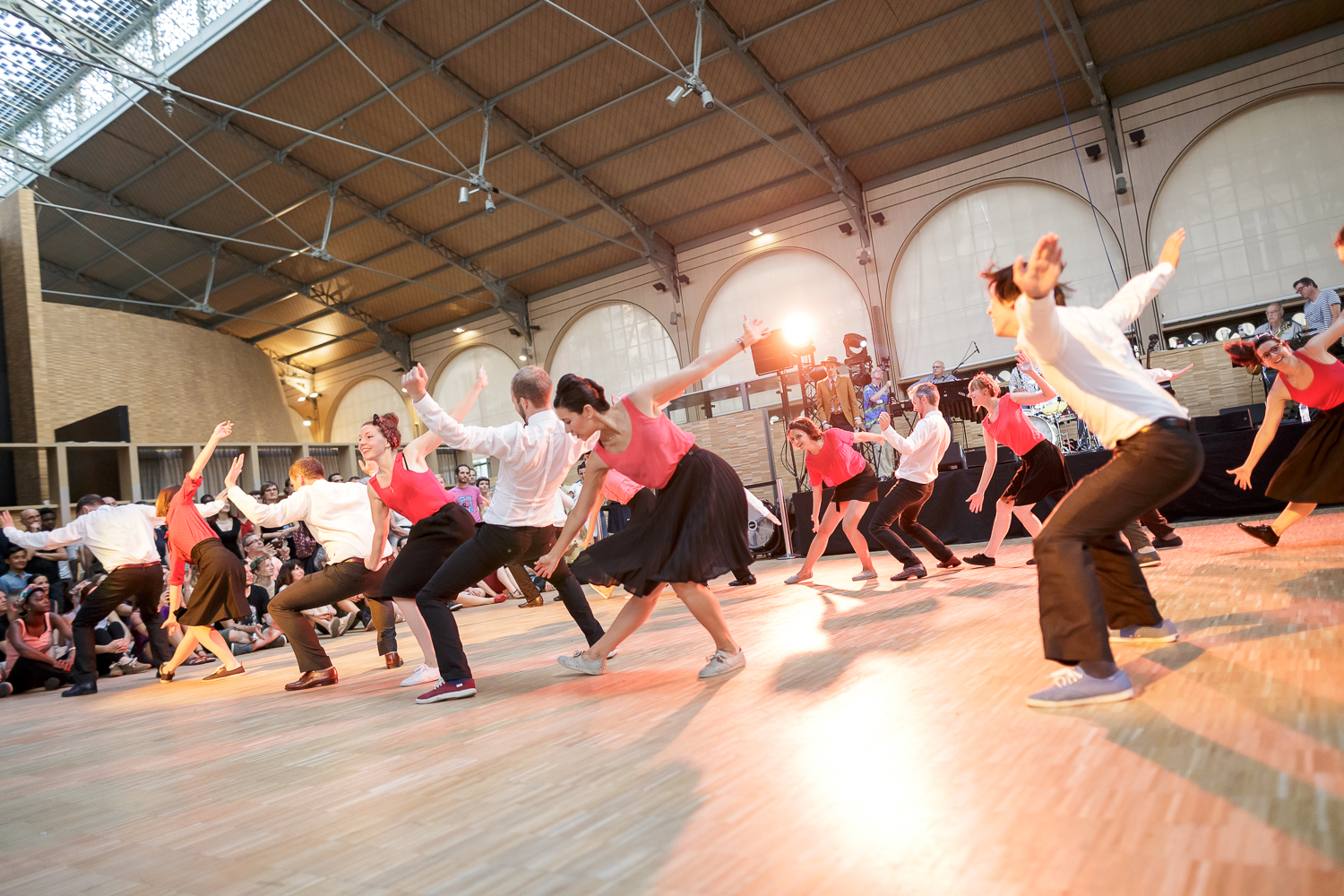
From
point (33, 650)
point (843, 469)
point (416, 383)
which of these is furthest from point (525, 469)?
point (33, 650)

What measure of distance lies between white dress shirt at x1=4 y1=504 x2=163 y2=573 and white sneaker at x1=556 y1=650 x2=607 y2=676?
4.00 meters

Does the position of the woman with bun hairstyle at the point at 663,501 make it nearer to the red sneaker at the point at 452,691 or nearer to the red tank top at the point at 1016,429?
the red sneaker at the point at 452,691

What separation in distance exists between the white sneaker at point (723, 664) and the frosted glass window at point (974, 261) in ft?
40.8

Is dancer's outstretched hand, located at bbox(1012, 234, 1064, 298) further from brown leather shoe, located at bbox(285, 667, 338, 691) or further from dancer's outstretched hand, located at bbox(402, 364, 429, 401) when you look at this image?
brown leather shoe, located at bbox(285, 667, 338, 691)

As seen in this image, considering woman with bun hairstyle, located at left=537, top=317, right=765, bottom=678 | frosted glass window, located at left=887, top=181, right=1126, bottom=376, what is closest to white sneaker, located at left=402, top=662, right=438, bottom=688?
woman with bun hairstyle, located at left=537, top=317, right=765, bottom=678

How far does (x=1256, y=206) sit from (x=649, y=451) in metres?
14.1

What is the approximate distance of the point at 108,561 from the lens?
6023 millimetres

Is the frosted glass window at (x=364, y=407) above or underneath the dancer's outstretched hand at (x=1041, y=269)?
above

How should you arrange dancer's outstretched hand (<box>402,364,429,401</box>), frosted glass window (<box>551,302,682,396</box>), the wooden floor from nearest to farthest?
1. the wooden floor
2. dancer's outstretched hand (<box>402,364,429,401</box>)
3. frosted glass window (<box>551,302,682,396</box>)

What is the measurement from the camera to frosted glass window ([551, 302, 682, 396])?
1853cm

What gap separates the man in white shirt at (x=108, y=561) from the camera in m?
5.99

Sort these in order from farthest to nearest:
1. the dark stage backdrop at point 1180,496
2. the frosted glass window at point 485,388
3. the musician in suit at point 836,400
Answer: the frosted glass window at point 485,388 < the musician in suit at point 836,400 < the dark stage backdrop at point 1180,496

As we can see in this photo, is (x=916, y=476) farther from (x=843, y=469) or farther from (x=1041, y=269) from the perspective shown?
(x=1041, y=269)

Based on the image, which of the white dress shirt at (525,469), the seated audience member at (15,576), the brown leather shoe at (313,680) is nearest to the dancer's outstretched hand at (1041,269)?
the white dress shirt at (525,469)
